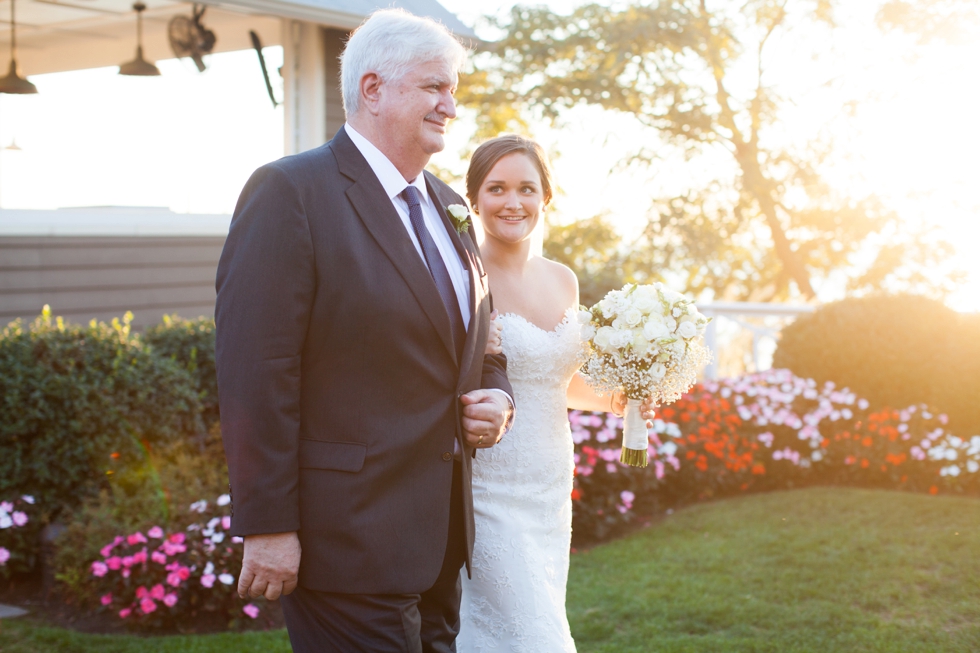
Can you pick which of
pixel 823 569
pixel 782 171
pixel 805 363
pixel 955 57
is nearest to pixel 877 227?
pixel 782 171

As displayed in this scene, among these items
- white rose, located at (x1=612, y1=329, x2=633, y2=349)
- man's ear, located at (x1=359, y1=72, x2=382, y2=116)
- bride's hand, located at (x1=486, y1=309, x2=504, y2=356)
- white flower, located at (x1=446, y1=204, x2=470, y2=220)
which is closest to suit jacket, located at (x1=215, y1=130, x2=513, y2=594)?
man's ear, located at (x1=359, y1=72, x2=382, y2=116)

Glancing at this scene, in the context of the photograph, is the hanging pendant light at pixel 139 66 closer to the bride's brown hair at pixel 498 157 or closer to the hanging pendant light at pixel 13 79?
the hanging pendant light at pixel 13 79

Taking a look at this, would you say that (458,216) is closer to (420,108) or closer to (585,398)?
(420,108)

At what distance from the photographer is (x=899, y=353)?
7391mm

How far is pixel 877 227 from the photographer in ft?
50.8

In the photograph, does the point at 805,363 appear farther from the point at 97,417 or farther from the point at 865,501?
the point at 97,417

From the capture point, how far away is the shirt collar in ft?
8.05

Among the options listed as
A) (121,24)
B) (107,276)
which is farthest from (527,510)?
(121,24)

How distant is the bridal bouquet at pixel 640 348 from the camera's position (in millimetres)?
3389

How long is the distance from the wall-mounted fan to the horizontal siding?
5.94 feet

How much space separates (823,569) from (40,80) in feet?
23.5

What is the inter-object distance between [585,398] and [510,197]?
0.98 meters

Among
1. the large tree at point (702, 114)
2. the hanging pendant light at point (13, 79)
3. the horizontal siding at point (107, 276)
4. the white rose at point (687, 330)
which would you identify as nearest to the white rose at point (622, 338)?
the white rose at point (687, 330)

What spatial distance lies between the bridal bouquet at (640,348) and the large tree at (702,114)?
11574 mm
